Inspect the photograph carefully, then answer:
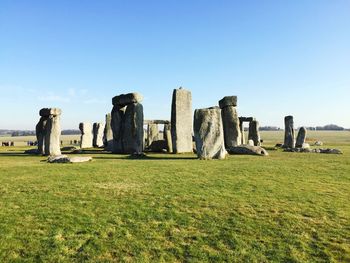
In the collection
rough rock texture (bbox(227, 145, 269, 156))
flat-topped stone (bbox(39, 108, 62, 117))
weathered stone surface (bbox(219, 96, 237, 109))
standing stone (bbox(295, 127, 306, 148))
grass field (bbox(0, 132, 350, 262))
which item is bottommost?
grass field (bbox(0, 132, 350, 262))

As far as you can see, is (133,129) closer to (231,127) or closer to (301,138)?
(231,127)

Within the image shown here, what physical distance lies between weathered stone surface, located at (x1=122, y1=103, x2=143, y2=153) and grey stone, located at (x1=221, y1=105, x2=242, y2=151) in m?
6.39

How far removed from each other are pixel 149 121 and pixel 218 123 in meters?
15.6

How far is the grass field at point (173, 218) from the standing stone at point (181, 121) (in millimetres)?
10363

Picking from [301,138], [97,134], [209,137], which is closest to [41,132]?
[209,137]

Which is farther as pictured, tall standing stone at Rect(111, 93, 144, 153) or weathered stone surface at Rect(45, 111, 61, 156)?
tall standing stone at Rect(111, 93, 144, 153)

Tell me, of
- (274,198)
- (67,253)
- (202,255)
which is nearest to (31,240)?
(67,253)

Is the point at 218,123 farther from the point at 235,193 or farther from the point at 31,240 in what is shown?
the point at 31,240

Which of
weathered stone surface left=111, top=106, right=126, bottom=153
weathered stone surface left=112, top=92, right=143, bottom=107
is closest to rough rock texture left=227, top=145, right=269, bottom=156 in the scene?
weathered stone surface left=112, top=92, right=143, bottom=107

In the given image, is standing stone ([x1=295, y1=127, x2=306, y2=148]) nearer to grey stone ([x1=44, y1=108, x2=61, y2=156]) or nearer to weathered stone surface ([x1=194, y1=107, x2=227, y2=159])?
weathered stone surface ([x1=194, y1=107, x2=227, y2=159])

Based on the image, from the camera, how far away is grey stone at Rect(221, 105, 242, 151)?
2375 centimetres

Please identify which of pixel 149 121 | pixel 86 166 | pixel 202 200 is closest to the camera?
pixel 202 200

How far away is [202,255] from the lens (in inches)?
237

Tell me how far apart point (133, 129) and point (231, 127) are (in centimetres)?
716
